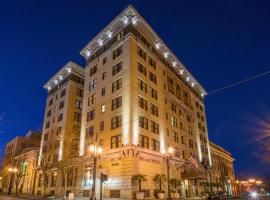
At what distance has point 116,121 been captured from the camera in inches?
1435

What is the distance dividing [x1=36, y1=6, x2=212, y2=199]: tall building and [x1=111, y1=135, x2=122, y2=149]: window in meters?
0.01

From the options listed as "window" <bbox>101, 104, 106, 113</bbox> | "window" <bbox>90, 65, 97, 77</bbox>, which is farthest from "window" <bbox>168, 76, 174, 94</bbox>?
"window" <bbox>101, 104, 106, 113</bbox>

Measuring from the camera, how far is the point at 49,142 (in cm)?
5612

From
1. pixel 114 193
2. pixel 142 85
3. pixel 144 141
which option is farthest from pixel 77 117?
pixel 114 193

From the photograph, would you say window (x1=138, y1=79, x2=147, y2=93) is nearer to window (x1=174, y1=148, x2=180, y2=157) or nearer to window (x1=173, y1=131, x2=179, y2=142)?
window (x1=173, y1=131, x2=179, y2=142)

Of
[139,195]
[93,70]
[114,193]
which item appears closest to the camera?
[139,195]

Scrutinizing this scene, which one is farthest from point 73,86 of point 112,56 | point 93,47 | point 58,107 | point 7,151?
point 7,151

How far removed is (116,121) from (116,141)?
3086 millimetres

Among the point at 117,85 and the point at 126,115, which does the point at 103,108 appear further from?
the point at 126,115

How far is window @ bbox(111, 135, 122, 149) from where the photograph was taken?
34.6m

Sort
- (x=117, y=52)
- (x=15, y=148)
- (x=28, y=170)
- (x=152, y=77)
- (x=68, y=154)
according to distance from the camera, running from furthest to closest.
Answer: (x=15, y=148) < (x=28, y=170) < (x=152, y=77) < (x=68, y=154) < (x=117, y=52)

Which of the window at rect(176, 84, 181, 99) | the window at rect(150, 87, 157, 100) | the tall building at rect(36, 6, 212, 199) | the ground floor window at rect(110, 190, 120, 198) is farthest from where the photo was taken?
the window at rect(176, 84, 181, 99)

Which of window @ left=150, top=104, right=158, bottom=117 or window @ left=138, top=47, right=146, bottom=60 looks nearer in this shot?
window @ left=150, top=104, right=158, bottom=117

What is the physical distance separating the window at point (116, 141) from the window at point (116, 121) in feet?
5.44
